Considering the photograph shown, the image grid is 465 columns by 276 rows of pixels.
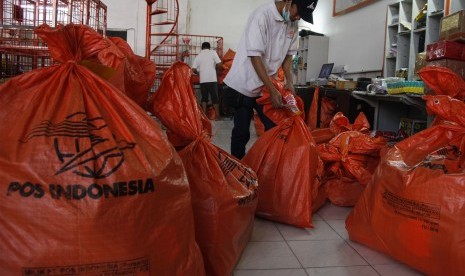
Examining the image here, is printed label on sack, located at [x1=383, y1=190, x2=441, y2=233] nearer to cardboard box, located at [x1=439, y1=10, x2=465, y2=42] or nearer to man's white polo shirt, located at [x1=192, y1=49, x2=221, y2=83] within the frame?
cardboard box, located at [x1=439, y1=10, x2=465, y2=42]

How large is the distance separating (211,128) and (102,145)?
0.68 metres

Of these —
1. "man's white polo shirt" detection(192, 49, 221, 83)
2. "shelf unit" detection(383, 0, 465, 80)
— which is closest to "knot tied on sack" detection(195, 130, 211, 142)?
"shelf unit" detection(383, 0, 465, 80)

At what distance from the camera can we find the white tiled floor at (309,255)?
4.68ft

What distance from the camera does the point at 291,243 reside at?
167 centimetres

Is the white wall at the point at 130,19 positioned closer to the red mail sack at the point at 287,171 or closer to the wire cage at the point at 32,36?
the wire cage at the point at 32,36

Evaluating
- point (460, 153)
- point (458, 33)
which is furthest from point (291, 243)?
point (458, 33)

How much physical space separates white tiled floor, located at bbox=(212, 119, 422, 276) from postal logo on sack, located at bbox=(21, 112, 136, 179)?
2.32ft

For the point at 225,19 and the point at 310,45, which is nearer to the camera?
the point at 310,45

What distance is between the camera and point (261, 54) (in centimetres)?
211

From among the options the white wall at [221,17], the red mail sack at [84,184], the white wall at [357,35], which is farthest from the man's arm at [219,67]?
the red mail sack at [84,184]

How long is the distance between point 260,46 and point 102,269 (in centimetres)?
149

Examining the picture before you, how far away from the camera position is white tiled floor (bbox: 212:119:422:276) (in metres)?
1.43

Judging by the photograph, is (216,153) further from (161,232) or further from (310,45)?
(310,45)

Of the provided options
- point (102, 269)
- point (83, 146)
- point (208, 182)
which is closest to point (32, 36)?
point (208, 182)
